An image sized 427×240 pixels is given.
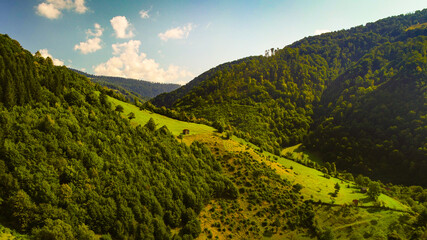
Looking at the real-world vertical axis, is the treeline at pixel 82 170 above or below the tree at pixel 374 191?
above

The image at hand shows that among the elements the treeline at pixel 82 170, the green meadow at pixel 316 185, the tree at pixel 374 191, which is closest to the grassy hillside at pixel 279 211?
the green meadow at pixel 316 185

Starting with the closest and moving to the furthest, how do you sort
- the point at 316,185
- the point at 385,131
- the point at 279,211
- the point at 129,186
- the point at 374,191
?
the point at 129,186, the point at 279,211, the point at 374,191, the point at 316,185, the point at 385,131

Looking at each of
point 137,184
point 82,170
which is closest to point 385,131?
point 137,184

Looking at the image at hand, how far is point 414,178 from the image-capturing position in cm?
12138

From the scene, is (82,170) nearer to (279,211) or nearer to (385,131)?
(279,211)

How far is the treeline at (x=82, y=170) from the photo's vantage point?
3416 centimetres

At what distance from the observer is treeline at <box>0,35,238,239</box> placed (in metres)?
34.2

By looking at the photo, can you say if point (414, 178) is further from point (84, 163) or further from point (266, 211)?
point (84, 163)

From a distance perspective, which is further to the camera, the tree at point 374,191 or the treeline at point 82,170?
the tree at point 374,191

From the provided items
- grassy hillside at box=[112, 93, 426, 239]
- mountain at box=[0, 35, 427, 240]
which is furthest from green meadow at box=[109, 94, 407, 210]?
mountain at box=[0, 35, 427, 240]

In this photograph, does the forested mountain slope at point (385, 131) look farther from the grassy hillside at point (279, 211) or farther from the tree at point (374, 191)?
the tree at point (374, 191)

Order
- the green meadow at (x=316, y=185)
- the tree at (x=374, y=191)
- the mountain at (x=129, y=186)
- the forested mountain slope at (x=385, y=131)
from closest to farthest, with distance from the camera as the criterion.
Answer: the mountain at (x=129, y=186), the tree at (x=374, y=191), the green meadow at (x=316, y=185), the forested mountain slope at (x=385, y=131)

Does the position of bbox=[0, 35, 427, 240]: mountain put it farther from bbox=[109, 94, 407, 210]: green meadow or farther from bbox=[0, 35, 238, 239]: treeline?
bbox=[109, 94, 407, 210]: green meadow

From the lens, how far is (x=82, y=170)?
41.8m
